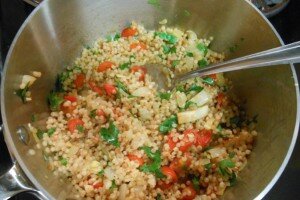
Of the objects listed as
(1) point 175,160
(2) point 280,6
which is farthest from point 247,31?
(1) point 175,160

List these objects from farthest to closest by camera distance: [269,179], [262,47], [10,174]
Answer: [262,47] → [269,179] → [10,174]

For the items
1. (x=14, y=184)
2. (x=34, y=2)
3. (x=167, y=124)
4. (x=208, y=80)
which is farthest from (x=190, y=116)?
(x=34, y=2)

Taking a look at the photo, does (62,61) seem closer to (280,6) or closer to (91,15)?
(91,15)

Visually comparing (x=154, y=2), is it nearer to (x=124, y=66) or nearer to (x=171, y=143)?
(x=124, y=66)

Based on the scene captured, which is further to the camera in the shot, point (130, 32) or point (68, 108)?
point (130, 32)

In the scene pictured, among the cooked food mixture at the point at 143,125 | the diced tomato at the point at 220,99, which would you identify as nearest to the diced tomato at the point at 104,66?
the cooked food mixture at the point at 143,125

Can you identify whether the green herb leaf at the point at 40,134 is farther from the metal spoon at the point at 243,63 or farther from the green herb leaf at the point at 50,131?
the metal spoon at the point at 243,63

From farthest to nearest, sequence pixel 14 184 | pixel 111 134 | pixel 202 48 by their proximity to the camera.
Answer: pixel 202 48 < pixel 111 134 < pixel 14 184
